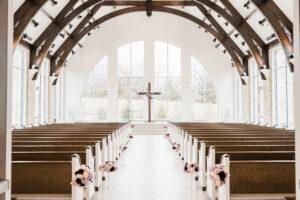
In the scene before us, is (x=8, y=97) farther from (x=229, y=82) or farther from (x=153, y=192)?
(x=229, y=82)

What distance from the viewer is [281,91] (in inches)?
595

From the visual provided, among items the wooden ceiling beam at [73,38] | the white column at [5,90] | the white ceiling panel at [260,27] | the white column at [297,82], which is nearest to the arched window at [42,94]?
the wooden ceiling beam at [73,38]

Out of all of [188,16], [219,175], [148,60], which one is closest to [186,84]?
[148,60]

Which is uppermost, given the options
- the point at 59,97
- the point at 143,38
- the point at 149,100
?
the point at 143,38

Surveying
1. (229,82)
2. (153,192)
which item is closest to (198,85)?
(229,82)

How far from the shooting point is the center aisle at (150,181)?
207 inches

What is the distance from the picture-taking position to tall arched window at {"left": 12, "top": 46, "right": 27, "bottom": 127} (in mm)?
14352

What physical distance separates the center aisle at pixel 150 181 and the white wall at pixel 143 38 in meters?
11.8

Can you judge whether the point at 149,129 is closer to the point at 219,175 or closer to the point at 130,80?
the point at 130,80

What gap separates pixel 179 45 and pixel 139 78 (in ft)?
8.93

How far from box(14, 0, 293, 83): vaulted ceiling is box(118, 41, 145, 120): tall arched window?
2.95 meters

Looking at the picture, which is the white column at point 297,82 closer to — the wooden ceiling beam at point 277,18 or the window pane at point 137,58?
the wooden ceiling beam at point 277,18

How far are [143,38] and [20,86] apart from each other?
26.5 ft

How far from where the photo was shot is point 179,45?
68.4ft
